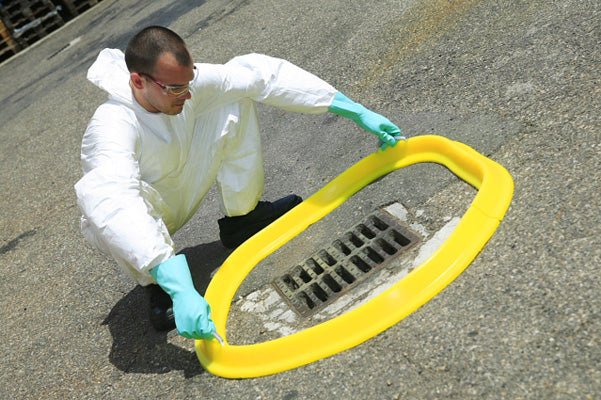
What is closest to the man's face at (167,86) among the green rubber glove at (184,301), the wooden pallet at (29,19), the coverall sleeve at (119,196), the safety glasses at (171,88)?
the safety glasses at (171,88)

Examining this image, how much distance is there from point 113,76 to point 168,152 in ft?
1.24

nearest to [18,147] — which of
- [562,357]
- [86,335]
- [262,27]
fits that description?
[262,27]

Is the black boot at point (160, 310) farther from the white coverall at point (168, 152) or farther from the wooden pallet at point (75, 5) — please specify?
the wooden pallet at point (75, 5)

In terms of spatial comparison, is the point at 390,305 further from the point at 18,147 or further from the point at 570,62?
the point at 18,147

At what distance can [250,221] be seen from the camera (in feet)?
9.84

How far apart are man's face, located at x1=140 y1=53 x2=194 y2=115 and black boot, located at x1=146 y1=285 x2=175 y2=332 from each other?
0.76 metres

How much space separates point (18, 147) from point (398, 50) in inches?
141

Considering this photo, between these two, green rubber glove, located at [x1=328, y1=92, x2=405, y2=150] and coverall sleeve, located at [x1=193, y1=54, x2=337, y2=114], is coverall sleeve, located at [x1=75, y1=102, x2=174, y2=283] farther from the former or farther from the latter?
green rubber glove, located at [x1=328, y1=92, x2=405, y2=150]

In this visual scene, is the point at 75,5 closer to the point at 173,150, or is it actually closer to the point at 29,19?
the point at 29,19

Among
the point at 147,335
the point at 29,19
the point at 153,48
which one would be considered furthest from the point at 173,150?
the point at 29,19

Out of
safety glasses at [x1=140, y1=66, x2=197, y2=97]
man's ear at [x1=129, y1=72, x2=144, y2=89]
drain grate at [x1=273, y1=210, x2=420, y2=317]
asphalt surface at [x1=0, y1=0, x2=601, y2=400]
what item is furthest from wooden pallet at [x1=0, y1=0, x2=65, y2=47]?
drain grate at [x1=273, y1=210, x2=420, y2=317]

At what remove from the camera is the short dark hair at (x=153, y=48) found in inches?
93.5

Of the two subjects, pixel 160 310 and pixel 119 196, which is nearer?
pixel 119 196

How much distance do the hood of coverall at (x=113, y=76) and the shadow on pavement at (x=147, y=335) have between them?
2.89 feet
